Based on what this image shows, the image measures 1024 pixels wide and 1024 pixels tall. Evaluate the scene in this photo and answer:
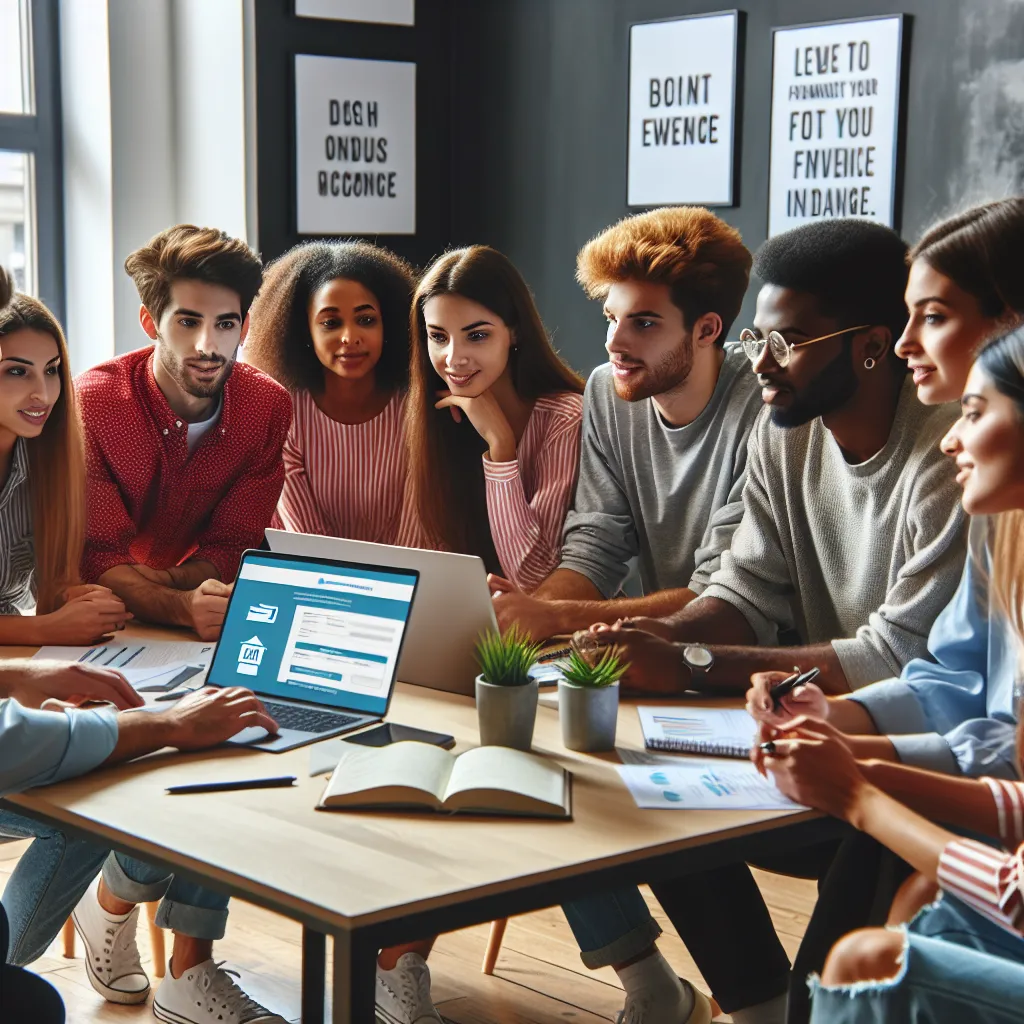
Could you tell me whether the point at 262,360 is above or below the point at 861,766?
above

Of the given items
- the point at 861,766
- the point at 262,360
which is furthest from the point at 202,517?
the point at 861,766

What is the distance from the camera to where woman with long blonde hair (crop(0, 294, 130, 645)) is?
2.53m

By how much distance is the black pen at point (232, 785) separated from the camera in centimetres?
169

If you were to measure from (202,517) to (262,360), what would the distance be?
A: 1.43 ft

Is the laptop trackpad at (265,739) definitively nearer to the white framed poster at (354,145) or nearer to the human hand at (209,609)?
the human hand at (209,609)

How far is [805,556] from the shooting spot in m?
2.43

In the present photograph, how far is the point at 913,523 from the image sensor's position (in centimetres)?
217

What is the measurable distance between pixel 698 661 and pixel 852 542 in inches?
15.1

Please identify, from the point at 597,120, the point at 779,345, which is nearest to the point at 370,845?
the point at 779,345

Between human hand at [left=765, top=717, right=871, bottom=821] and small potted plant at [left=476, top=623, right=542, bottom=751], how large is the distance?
32 cm

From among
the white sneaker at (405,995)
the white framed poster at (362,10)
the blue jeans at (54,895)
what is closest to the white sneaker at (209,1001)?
the blue jeans at (54,895)

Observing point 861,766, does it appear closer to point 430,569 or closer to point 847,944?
point 847,944

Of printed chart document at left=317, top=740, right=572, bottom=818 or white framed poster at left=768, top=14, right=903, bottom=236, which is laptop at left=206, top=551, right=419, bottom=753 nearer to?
printed chart document at left=317, top=740, right=572, bottom=818

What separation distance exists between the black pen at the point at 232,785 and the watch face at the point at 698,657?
668 mm
